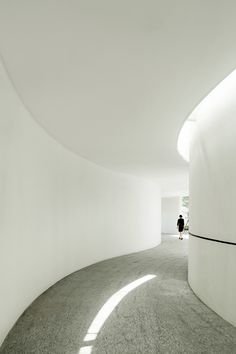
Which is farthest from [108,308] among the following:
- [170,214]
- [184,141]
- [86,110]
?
[170,214]

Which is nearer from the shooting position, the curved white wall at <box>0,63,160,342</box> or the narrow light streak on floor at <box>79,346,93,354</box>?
the narrow light streak on floor at <box>79,346,93,354</box>

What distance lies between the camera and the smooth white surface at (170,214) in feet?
86.4

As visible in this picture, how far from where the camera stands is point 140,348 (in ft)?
12.5

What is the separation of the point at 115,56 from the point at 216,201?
3.00 meters

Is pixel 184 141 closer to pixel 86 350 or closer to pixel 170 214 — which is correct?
pixel 86 350

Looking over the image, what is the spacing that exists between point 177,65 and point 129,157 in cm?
593

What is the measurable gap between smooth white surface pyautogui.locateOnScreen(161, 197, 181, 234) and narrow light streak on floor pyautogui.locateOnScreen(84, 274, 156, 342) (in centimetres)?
1879

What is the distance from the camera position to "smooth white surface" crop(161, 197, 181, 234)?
1037 inches

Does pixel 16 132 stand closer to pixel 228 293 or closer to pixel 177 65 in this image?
pixel 177 65

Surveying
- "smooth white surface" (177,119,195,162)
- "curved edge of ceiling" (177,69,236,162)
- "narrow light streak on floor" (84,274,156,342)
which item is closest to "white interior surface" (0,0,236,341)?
"curved edge of ceiling" (177,69,236,162)

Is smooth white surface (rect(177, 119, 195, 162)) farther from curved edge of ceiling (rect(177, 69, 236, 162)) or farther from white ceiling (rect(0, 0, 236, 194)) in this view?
white ceiling (rect(0, 0, 236, 194))

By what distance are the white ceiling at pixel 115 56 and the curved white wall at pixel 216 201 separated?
1.90 ft

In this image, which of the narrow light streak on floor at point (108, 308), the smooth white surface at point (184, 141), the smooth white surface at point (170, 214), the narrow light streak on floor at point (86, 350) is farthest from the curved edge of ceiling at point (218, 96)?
the smooth white surface at point (170, 214)

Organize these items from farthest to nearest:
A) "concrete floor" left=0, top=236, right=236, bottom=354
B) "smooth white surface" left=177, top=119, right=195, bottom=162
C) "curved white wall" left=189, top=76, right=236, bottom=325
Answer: "smooth white surface" left=177, top=119, right=195, bottom=162, "curved white wall" left=189, top=76, right=236, bottom=325, "concrete floor" left=0, top=236, right=236, bottom=354
